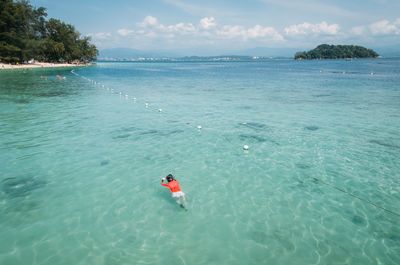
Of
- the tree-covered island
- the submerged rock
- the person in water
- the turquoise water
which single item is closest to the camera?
the turquoise water

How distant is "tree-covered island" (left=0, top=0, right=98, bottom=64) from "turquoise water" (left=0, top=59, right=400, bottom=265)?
272ft

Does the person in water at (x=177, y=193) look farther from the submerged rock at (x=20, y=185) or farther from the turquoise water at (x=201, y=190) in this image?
the submerged rock at (x=20, y=185)

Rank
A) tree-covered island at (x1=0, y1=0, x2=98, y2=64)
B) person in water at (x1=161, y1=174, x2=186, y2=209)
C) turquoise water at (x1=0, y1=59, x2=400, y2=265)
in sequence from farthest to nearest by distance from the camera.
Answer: tree-covered island at (x1=0, y1=0, x2=98, y2=64) < person in water at (x1=161, y1=174, x2=186, y2=209) < turquoise water at (x1=0, y1=59, x2=400, y2=265)

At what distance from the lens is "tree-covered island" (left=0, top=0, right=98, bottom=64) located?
90.3 meters

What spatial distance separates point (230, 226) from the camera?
1048cm

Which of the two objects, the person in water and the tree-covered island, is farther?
the tree-covered island

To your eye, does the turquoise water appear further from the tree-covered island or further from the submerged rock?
the tree-covered island

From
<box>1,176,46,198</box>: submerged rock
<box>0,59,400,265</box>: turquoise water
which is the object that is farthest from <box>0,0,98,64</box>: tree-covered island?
<box>1,176,46,198</box>: submerged rock

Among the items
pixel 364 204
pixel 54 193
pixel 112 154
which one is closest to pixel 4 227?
pixel 54 193

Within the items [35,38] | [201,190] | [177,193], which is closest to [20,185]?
[177,193]

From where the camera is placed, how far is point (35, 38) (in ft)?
372

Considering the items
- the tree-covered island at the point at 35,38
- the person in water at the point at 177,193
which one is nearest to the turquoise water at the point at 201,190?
the person in water at the point at 177,193

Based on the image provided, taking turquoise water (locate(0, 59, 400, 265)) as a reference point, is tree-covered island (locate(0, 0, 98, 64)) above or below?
above

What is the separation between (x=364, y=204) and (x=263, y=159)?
5.58 meters
